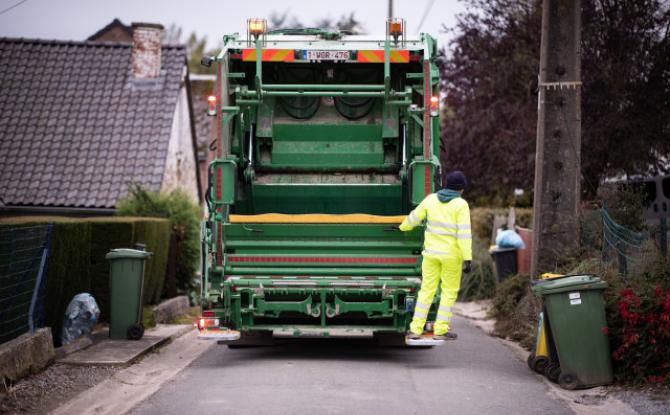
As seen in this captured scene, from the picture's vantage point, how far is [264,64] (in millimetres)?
10688

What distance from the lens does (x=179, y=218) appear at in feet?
55.3

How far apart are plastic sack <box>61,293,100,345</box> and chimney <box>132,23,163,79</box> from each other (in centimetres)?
1329

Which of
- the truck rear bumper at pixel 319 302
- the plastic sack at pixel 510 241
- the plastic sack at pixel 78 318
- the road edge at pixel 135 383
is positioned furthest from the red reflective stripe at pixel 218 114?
the plastic sack at pixel 510 241

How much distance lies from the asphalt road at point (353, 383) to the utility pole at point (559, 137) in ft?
5.38

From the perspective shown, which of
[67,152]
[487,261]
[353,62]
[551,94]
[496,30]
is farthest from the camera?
[67,152]

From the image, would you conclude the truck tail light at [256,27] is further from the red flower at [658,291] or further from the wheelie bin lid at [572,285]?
the red flower at [658,291]

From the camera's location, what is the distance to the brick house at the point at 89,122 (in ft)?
67.5

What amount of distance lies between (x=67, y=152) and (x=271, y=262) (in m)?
13.0

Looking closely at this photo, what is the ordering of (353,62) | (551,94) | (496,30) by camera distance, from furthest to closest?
1. (496,30)
2. (551,94)
3. (353,62)

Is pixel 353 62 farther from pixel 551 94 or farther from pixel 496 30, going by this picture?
pixel 496 30

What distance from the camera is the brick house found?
20.6m

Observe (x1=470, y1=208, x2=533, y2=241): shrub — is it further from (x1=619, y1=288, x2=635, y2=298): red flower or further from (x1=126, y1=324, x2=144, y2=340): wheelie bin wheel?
(x1=619, y1=288, x2=635, y2=298): red flower

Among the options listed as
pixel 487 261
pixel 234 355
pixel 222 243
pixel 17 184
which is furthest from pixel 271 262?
pixel 17 184

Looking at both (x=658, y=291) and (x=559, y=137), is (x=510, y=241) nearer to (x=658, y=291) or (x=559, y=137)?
(x=559, y=137)
